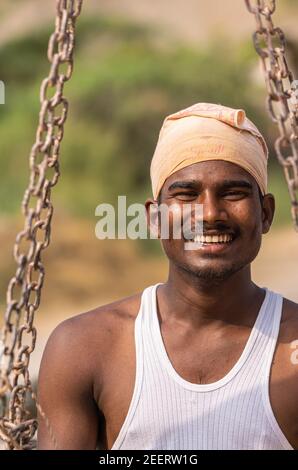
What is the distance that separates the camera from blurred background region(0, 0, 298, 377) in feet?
33.8

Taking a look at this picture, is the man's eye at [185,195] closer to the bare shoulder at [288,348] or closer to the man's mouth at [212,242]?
the man's mouth at [212,242]

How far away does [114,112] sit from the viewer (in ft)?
39.7

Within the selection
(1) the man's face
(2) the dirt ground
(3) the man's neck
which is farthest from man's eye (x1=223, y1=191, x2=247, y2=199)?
(2) the dirt ground

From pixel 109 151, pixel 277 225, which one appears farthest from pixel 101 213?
pixel 277 225

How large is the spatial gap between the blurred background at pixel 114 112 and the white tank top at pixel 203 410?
20.8 ft

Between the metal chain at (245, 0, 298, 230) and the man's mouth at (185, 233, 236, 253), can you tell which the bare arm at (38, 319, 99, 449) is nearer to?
the man's mouth at (185, 233, 236, 253)

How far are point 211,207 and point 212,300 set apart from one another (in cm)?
28

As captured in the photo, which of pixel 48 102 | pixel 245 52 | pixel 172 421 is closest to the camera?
pixel 48 102

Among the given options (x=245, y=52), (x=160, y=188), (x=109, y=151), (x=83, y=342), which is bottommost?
(x=83, y=342)

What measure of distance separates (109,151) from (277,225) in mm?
2263

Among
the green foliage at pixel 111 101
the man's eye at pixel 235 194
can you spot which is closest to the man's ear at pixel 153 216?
the man's eye at pixel 235 194

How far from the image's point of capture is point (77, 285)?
10.2 meters

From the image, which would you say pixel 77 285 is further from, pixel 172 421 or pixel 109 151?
pixel 172 421

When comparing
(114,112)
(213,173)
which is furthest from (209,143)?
(114,112)
